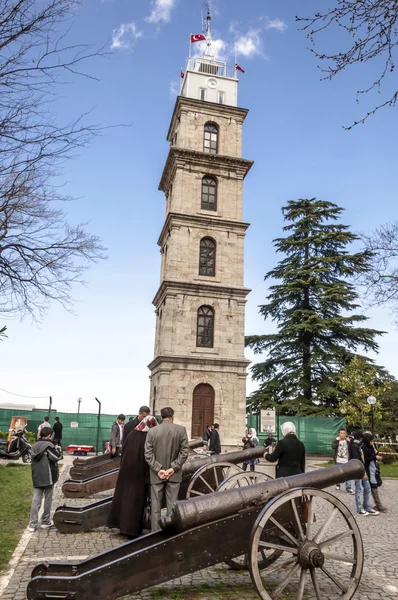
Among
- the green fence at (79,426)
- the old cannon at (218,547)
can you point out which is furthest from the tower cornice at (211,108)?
the old cannon at (218,547)

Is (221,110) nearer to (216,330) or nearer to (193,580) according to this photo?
(216,330)

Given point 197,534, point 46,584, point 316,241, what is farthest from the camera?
point 316,241

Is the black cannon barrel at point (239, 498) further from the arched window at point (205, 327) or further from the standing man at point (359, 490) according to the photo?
the arched window at point (205, 327)

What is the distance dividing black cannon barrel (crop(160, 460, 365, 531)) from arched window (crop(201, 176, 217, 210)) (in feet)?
89.8

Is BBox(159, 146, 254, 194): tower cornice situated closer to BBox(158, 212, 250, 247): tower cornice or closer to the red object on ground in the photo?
BBox(158, 212, 250, 247): tower cornice

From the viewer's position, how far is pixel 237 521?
14.5 ft

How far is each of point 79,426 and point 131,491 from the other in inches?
854

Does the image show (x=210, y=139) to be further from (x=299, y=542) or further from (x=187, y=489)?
(x=299, y=542)

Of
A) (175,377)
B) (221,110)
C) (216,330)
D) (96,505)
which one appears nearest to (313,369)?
(216,330)

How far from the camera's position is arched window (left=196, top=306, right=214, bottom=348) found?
2859 centimetres

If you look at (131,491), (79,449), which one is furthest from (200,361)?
(131,491)

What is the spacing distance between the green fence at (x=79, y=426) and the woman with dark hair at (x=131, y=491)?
20281mm

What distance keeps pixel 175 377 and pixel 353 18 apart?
24149mm

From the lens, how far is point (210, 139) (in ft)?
107
